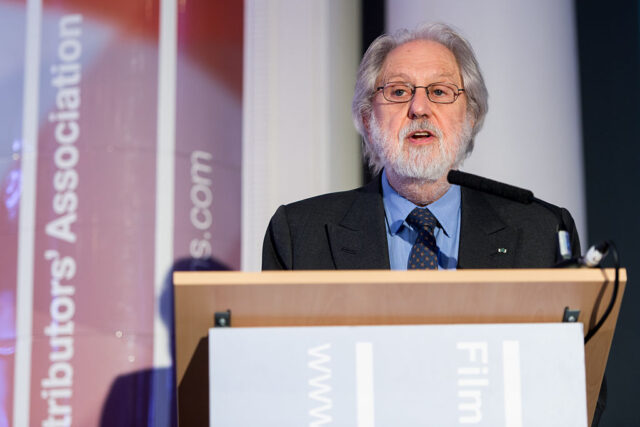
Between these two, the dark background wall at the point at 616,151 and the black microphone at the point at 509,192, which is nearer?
the black microphone at the point at 509,192

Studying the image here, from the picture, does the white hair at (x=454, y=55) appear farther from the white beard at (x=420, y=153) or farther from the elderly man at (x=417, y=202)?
the white beard at (x=420, y=153)

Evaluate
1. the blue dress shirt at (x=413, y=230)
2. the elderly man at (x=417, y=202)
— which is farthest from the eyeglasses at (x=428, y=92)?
the blue dress shirt at (x=413, y=230)

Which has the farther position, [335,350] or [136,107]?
[136,107]

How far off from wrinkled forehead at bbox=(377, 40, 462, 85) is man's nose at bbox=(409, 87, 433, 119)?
44 mm

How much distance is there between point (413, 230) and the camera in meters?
1.88

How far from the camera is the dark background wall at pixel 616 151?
2.86 metres

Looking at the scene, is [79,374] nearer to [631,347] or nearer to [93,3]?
[93,3]

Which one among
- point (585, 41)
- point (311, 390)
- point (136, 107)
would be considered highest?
point (585, 41)

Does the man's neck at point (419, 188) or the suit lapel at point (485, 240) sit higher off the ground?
the man's neck at point (419, 188)

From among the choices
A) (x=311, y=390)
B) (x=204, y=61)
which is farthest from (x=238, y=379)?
(x=204, y=61)

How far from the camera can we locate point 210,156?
2514mm

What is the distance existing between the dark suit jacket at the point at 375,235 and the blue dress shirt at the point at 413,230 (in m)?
0.03

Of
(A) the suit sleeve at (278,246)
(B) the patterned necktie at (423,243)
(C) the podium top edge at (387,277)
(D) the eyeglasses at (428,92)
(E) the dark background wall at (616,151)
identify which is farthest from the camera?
(E) the dark background wall at (616,151)

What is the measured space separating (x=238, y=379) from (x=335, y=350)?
14 cm
